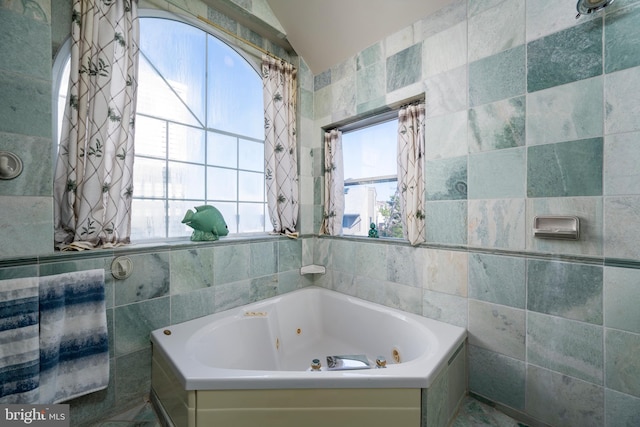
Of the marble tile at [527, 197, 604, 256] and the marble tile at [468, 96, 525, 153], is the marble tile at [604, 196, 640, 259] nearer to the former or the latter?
the marble tile at [527, 197, 604, 256]

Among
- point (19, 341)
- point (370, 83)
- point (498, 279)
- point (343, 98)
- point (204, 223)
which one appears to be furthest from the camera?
point (343, 98)

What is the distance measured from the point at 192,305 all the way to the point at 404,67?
6.74 feet

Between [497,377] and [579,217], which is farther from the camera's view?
[497,377]

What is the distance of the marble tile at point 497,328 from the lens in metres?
1.29

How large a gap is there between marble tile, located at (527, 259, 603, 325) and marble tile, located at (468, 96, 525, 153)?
616 millimetres

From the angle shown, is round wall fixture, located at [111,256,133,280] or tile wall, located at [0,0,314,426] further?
round wall fixture, located at [111,256,133,280]

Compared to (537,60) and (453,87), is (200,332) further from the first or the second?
(537,60)

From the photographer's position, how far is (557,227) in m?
1.16

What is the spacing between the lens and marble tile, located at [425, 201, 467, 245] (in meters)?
1.46

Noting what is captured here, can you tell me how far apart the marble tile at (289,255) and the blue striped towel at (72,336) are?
1098 mm

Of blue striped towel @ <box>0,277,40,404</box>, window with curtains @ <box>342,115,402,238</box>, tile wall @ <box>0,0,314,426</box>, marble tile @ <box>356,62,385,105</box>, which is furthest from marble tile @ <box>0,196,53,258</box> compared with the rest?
marble tile @ <box>356,62,385,105</box>

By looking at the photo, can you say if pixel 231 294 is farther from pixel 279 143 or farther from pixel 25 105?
pixel 25 105

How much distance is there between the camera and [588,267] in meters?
1.11

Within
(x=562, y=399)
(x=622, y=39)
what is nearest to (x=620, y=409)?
(x=562, y=399)
